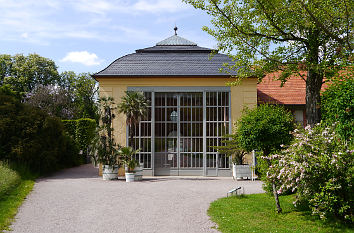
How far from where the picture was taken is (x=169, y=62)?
17.0 metres

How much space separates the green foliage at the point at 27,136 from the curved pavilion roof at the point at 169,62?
127 inches

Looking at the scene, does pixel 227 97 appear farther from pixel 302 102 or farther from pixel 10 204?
pixel 10 204

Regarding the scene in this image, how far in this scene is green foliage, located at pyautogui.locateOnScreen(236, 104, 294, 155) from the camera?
1073cm

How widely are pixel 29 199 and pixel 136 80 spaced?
25.9ft

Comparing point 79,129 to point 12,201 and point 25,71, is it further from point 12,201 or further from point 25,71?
point 25,71

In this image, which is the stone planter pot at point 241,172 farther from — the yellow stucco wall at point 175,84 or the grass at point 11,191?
the grass at point 11,191

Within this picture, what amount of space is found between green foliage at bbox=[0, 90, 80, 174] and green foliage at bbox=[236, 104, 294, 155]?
881 cm

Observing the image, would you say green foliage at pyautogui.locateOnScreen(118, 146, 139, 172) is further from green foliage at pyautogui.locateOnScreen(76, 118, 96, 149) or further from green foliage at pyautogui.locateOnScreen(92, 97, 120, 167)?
green foliage at pyautogui.locateOnScreen(76, 118, 96, 149)

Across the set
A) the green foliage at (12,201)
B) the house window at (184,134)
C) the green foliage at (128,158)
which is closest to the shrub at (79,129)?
the house window at (184,134)

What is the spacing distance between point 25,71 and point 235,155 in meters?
35.2

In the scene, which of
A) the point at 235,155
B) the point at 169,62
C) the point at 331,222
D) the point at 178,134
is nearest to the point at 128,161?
the point at 178,134

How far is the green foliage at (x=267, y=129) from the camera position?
35.2 ft

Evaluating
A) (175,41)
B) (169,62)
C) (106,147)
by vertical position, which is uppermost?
(175,41)

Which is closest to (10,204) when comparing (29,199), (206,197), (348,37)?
(29,199)
